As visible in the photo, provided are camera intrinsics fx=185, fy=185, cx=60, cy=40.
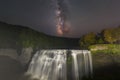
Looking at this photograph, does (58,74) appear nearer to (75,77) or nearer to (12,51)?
(75,77)

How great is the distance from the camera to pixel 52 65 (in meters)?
45.1

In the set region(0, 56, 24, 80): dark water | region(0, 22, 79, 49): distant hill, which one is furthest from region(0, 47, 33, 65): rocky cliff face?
region(0, 22, 79, 49): distant hill

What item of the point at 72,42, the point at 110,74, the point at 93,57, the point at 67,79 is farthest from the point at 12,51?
the point at 72,42

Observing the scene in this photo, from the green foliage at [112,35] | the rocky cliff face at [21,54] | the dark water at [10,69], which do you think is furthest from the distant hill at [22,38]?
the green foliage at [112,35]

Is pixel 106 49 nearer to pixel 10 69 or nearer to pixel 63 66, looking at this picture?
pixel 63 66

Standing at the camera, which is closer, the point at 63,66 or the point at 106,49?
the point at 63,66

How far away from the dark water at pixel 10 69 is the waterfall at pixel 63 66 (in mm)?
4663

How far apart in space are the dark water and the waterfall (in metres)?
4.66

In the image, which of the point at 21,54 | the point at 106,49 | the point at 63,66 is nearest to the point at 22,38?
the point at 21,54

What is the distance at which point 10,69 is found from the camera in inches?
1901

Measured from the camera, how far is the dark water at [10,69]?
4506 centimetres

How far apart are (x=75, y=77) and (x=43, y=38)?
26613mm

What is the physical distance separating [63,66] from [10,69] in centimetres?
1437

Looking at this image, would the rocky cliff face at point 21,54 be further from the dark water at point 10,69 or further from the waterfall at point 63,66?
the waterfall at point 63,66
